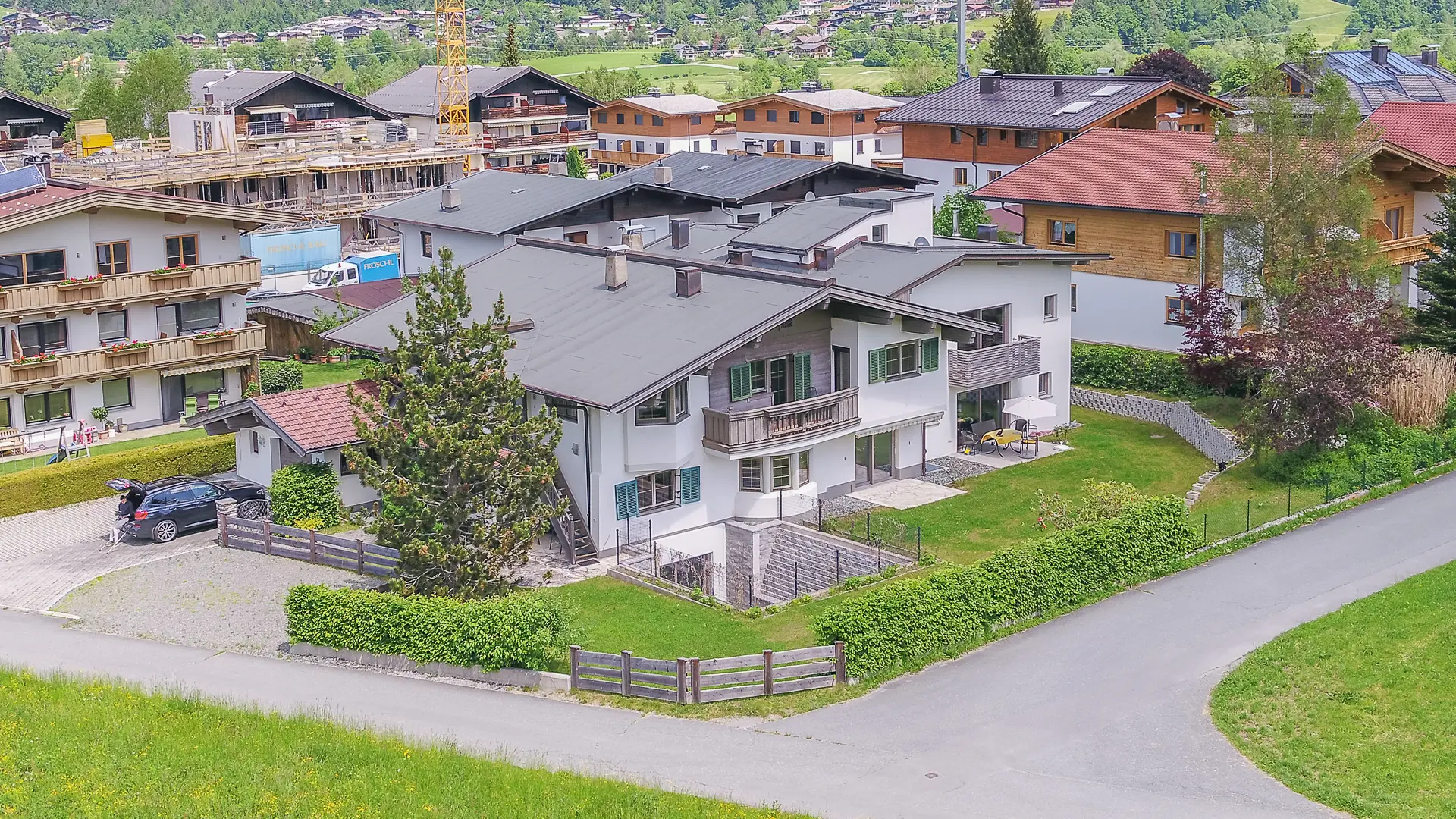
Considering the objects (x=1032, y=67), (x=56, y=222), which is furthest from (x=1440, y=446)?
(x=1032, y=67)

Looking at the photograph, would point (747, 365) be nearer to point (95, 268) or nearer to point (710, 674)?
point (710, 674)

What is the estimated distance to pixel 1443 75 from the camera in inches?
3580

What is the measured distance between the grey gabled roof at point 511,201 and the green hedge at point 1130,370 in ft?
56.6

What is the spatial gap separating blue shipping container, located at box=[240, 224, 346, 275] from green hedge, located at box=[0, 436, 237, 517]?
1100 inches

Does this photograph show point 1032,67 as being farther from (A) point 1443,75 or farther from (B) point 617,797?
(B) point 617,797

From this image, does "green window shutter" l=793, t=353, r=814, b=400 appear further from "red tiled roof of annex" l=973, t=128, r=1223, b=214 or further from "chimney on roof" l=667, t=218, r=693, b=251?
"red tiled roof of annex" l=973, t=128, r=1223, b=214

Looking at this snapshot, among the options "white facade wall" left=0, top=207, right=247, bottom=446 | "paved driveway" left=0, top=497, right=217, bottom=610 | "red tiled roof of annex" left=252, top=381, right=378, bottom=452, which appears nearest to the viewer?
"paved driveway" left=0, top=497, right=217, bottom=610

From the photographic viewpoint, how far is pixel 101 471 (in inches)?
1697

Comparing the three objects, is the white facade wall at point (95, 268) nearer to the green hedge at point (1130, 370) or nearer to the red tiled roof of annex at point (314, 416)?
the red tiled roof of annex at point (314, 416)

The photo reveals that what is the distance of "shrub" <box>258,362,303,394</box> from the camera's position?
54125 mm

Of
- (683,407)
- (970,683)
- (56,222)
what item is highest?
(56,222)

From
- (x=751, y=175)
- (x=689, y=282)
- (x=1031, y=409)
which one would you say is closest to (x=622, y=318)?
(x=689, y=282)

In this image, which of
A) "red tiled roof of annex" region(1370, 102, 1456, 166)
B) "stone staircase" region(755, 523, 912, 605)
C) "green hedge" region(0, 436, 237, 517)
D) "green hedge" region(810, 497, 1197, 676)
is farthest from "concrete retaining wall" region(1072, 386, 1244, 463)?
"green hedge" region(0, 436, 237, 517)

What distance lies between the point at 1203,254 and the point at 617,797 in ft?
122
